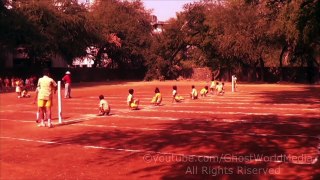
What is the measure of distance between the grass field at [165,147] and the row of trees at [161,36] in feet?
54.1

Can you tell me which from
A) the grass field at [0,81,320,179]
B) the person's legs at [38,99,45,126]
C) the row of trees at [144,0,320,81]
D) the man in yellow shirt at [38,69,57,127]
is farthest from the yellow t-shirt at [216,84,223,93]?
the man in yellow shirt at [38,69,57,127]

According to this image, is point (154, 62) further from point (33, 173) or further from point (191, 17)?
point (33, 173)

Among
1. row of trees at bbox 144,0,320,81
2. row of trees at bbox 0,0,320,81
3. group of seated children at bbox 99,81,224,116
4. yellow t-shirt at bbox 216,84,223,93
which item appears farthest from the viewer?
row of trees at bbox 144,0,320,81

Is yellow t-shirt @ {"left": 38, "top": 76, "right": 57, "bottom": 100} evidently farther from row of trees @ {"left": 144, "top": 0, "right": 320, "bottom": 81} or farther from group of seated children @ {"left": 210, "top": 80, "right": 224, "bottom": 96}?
row of trees @ {"left": 144, "top": 0, "right": 320, "bottom": 81}

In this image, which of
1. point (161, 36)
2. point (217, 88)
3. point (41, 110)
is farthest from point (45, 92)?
point (161, 36)

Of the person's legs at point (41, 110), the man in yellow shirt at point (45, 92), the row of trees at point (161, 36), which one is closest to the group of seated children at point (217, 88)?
the row of trees at point (161, 36)

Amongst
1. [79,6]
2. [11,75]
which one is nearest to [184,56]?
[79,6]

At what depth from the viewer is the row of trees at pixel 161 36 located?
39.5 meters

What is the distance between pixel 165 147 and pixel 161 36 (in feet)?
154

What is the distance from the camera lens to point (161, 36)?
55688 millimetres

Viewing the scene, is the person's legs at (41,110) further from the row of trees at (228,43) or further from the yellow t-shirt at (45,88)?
the row of trees at (228,43)

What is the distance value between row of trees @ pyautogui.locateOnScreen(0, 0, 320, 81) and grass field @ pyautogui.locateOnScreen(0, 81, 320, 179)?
16497mm

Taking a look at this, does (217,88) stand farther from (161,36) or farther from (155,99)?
(161,36)

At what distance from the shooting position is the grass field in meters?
7.45
